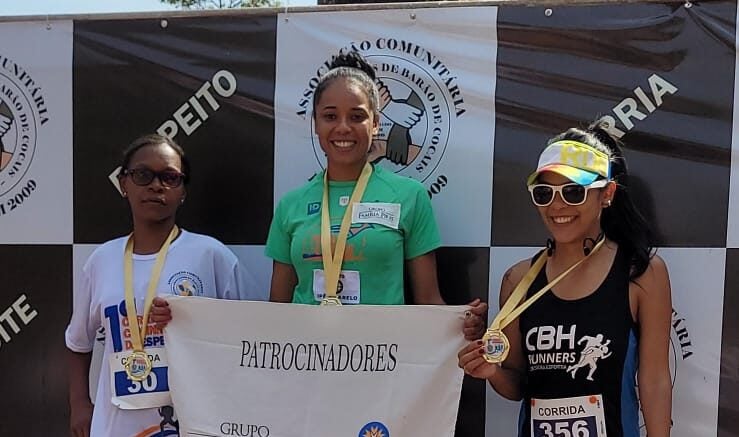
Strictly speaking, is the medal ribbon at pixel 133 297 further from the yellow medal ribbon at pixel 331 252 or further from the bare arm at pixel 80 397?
the yellow medal ribbon at pixel 331 252

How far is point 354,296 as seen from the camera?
2156 mm

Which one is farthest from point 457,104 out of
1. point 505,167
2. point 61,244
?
point 61,244

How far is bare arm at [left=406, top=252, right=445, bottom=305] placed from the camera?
84.2 inches

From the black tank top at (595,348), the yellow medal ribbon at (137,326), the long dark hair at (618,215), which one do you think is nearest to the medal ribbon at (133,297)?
the yellow medal ribbon at (137,326)

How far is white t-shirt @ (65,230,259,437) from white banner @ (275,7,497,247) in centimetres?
65

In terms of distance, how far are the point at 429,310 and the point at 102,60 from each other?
173cm

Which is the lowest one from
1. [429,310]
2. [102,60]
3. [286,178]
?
[429,310]

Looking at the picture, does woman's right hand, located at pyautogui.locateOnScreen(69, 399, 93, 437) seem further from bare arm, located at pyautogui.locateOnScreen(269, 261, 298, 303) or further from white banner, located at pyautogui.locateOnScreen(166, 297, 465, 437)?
bare arm, located at pyautogui.locateOnScreen(269, 261, 298, 303)

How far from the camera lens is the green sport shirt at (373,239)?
2.10 meters

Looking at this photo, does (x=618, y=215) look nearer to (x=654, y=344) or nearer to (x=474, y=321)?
(x=654, y=344)

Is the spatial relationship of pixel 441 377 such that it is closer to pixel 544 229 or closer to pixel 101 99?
pixel 544 229

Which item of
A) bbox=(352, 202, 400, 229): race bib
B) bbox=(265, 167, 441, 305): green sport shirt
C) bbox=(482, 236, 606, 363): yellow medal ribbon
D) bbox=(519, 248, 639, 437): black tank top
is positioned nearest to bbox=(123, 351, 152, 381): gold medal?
bbox=(265, 167, 441, 305): green sport shirt

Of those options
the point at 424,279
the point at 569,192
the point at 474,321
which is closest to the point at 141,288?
the point at 424,279

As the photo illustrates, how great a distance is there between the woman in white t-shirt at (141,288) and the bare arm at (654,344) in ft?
4.25
